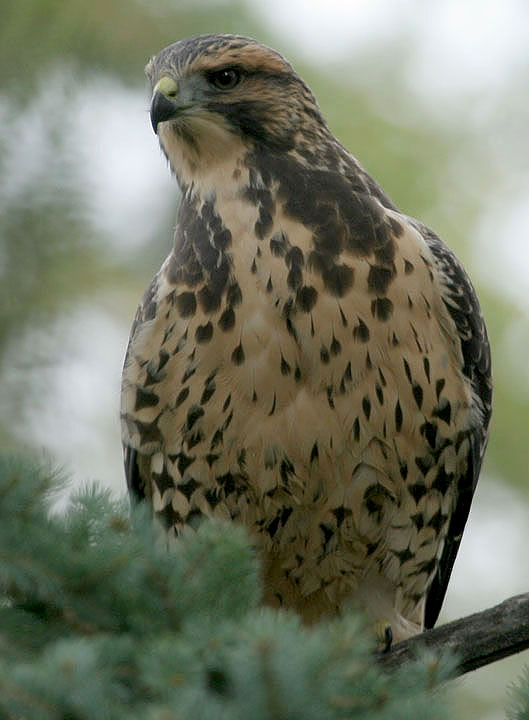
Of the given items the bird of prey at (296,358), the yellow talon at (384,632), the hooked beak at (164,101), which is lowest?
the yellow talon at (384,632)

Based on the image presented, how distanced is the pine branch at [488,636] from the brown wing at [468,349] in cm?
117

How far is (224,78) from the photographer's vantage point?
450cm

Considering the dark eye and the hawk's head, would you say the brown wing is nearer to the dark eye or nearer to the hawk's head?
the hawk's head

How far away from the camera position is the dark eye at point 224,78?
4.49 meters

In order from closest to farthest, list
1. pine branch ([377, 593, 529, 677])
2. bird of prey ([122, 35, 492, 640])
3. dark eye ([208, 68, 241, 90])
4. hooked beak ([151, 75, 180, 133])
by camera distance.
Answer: pine branch ([377, 593, 529, 677]) → bird of prey ([122, 35, 492, 640]) → hooked beak ([151, 75, 180, 133]) → dark eye ([208, 68, 241, 90])

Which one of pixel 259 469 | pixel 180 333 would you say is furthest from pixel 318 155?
pixel 259 469

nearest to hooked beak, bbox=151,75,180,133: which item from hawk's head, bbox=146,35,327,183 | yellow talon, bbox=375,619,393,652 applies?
hawk's head, bbox=146,35,327,183

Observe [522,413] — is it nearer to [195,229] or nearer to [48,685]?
[195,229]

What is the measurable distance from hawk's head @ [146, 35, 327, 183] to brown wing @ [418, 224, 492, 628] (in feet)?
2.16

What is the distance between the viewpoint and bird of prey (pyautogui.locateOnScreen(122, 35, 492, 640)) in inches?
158

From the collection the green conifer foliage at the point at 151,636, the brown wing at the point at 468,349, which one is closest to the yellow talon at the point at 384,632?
the brown wing at the point at 468,349

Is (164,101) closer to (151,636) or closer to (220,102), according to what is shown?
(220,102)

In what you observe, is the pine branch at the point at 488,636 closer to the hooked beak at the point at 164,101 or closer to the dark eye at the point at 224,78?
the hooked beak at the point at 164,101

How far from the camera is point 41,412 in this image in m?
4.42
